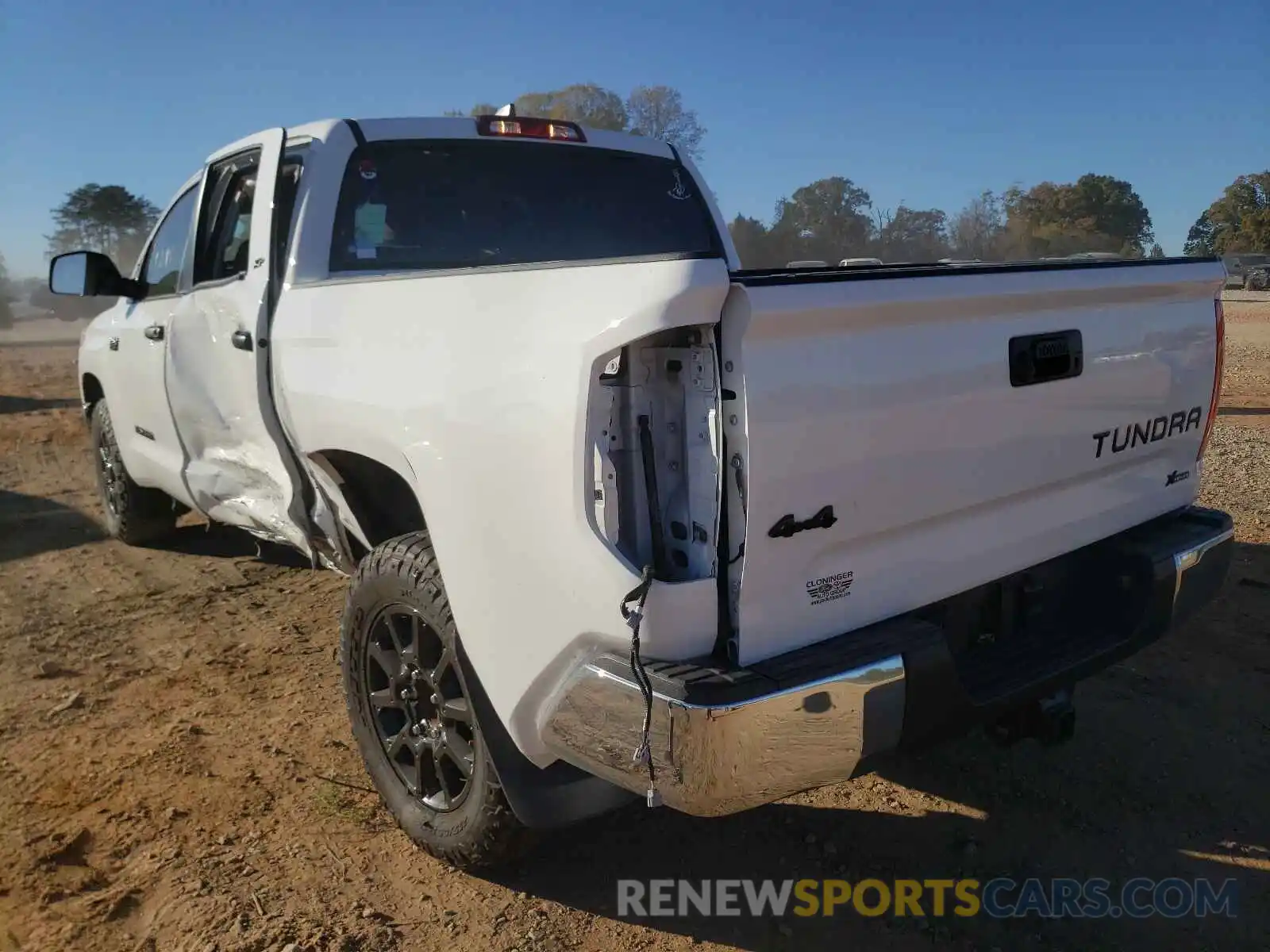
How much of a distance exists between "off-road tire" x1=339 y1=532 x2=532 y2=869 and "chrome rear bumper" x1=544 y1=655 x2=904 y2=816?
493mm

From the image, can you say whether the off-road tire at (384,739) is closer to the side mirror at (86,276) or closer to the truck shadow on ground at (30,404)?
the side mirror at (86,276)

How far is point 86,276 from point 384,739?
2884mm

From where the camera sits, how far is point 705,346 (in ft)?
6.54

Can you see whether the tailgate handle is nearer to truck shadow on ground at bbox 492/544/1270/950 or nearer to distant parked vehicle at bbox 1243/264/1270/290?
truck shadow on ground at bbox 492/544/1270/950

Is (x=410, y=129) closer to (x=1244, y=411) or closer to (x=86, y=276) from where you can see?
(x=86, y=276)

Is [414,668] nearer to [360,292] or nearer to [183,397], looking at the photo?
[360,292]

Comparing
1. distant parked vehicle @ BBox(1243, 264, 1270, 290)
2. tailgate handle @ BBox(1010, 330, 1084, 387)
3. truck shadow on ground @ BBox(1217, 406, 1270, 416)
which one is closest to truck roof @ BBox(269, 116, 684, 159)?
tailgate handle @ BBox(1010, 330, 1084, 387)

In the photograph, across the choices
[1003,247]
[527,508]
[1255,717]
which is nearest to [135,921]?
[527,508]

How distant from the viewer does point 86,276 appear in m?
4.59

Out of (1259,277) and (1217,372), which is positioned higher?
(1259,277)

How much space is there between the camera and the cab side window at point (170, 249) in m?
4.66

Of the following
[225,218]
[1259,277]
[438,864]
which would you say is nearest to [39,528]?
[225,218]

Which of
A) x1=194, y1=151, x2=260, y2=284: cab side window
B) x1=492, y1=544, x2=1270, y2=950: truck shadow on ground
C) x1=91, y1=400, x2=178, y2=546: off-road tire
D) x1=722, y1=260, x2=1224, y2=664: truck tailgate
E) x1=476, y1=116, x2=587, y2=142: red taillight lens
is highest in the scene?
x1=476, y1=116, x2=587, y2=142: red taillight lens

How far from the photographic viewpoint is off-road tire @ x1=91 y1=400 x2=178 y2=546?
5898 mm
